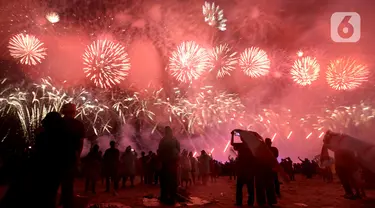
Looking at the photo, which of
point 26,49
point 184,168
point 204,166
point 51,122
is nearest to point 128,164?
point 184,168

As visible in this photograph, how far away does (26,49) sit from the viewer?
19016 mm

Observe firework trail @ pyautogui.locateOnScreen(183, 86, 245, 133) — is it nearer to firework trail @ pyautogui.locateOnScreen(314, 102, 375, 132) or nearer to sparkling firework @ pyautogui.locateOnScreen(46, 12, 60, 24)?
sparkling firework @ pyautogui.locateOnScreen(46, 12, 60, 24)

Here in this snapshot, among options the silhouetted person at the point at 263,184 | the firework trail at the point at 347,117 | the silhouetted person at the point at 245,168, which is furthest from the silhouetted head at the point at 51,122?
the firework trail at the point at 347,117

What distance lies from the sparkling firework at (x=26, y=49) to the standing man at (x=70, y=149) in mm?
15335

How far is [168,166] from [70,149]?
3697 mm

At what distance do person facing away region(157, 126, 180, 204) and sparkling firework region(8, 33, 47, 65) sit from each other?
14208 mm

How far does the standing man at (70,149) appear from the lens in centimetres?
452

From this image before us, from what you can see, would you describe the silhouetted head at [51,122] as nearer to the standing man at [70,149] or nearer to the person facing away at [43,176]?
the person facing away at [43,176]

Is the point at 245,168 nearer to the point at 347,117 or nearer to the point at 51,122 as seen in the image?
the point at 51,122

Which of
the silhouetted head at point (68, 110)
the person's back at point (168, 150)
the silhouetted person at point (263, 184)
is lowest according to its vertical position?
the silhouetted person at point (263, 184)

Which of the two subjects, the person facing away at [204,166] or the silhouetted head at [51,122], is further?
the person facing away at [204,166]

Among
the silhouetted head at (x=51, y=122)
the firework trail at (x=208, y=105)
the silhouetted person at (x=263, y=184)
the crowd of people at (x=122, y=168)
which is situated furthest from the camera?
the firework trail at (x=208, y=105)

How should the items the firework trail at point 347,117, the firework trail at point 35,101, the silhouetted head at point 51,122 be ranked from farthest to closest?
1. the firework trail at point 347,117
2. the firework trail at point 35,101
3. the silhouetted head at point 51,122

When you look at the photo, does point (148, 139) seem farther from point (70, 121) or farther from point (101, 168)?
point (70, 121)
